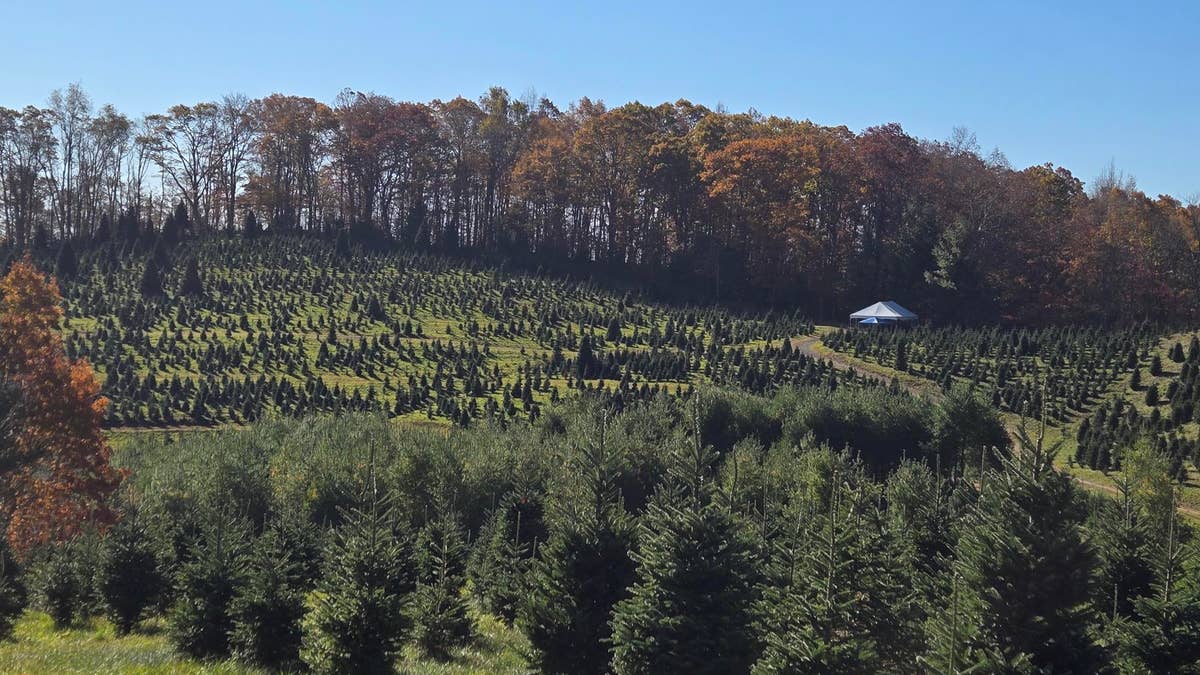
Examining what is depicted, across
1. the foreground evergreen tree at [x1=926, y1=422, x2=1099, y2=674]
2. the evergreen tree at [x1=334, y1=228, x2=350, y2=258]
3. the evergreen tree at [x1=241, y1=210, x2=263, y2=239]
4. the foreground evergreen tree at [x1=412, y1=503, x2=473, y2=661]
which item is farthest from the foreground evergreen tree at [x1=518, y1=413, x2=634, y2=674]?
the evergreen tree at [x1=241, y1=210, x2=263, y2=239]

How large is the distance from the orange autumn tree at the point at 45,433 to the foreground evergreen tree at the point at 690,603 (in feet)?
71.1

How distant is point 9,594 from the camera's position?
19.3 m

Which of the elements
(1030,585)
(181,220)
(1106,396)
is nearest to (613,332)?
(1106,396)

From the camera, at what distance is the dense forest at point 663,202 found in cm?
7312

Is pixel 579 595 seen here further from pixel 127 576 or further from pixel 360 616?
pixel 127 576

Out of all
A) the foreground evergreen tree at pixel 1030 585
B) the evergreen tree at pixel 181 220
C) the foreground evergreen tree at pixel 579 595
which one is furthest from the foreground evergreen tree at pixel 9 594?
the evergreen tree at pixel 181 220

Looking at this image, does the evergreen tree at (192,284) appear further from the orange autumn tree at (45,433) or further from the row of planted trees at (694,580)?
the row of planted trees at (694,580)

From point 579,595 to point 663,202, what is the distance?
227 ft

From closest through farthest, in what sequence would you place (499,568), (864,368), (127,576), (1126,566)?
(1126,566) → (127,576) → (499,568) → (864,368)

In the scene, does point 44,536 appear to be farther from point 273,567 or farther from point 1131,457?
point 1131,457

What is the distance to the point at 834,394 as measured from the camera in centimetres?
3878

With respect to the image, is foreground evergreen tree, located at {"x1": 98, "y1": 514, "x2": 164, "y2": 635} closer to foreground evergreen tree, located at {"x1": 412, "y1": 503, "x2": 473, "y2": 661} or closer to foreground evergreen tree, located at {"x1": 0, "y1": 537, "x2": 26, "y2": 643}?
foreground evergreen tree, located at {"x1": 0, "y1": 537, "x2": 26, "y2": 643}

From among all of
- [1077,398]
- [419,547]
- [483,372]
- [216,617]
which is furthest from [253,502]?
[1077,398]

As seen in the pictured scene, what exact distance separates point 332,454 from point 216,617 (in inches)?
563
